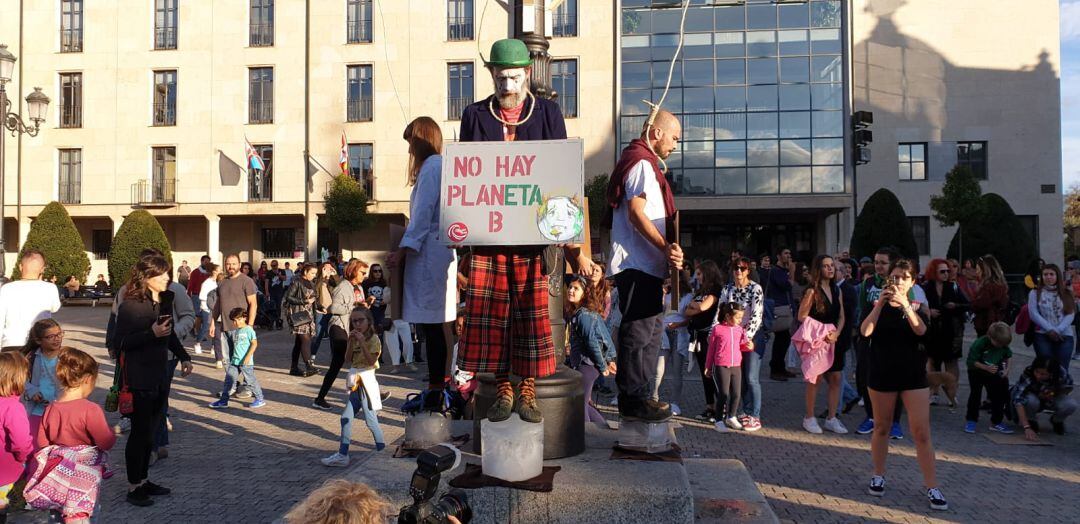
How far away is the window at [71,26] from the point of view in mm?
34406

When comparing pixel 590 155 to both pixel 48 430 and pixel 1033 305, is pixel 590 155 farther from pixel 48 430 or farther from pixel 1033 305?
pixel 48 430

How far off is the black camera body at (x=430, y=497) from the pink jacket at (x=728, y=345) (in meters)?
6.10

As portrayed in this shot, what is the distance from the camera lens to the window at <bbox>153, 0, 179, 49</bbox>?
33.9m

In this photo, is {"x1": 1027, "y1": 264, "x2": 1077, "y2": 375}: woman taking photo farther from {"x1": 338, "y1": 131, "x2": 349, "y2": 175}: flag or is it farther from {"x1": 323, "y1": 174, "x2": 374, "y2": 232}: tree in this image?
{"x1": 338, "y1": 131, "x2": 349, "y2": 175}: flag

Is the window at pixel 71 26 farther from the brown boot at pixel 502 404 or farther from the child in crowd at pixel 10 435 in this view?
the brown boot at pixel 502 404

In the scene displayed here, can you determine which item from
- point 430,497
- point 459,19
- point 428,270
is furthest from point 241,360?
point 459,19

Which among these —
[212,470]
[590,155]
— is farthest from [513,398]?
[590,155]

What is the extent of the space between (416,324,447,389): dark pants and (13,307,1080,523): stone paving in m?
0.54

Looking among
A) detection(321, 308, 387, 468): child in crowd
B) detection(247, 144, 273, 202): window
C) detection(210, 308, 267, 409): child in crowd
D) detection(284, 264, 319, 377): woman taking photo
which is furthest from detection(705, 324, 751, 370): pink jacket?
detection(247, 144, 273, 202): window

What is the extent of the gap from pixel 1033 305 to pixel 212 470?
8.97 m

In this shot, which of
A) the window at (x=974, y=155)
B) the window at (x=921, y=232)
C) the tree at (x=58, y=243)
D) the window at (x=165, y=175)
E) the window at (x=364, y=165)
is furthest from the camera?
the window at (x=165, y=175)

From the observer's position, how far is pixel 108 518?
5324mm

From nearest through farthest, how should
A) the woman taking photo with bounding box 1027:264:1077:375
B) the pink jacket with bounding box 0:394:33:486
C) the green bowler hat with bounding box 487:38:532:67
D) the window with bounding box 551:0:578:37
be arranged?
the green bowler hat with bounding box 487:38:532:67 < the pink jacket with bounding box 0:394:33:486 < the woman taking photo with bounding box 1027:264:1077:375 < the window with bounding box 551:0:578:37

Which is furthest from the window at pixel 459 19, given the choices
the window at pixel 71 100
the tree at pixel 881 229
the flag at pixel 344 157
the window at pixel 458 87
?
the tree at pixel 881 229
